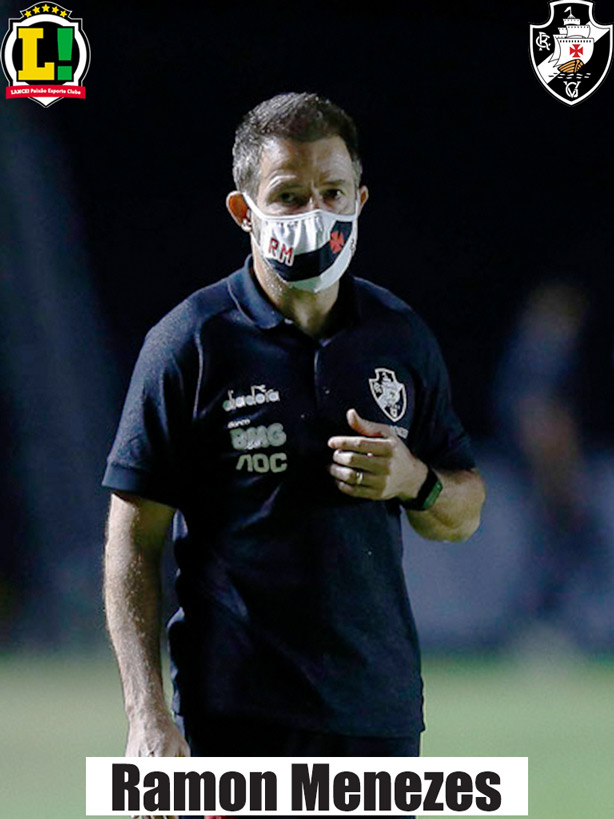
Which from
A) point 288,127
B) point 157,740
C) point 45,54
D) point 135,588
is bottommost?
point 157,740

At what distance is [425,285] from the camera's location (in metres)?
7.66

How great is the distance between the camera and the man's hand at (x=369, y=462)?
8.81ft

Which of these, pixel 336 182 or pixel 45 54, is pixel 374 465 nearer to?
pixel 336 182

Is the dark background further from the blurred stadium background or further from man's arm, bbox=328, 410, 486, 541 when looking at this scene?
man's arm, bbox=328, 410, 486, 541

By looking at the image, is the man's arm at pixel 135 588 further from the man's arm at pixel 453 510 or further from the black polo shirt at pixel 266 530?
the man's arm at pixel 453 510

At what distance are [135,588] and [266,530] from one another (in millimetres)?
268

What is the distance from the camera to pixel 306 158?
2.82 m

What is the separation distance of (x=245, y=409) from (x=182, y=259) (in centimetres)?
483

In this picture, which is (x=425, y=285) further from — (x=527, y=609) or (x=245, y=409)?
(x=245, y=409)

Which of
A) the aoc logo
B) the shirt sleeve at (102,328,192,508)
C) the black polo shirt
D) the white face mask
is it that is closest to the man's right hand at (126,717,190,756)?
the black polo shirt

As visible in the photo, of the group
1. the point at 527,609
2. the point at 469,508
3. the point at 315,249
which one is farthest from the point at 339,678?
the point at 527,609

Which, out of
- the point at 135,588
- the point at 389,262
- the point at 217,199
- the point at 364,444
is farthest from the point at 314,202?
the point at 389,262

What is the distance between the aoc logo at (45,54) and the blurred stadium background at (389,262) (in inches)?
121

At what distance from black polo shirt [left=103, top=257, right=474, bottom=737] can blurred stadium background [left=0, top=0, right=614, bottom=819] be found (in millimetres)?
4413
